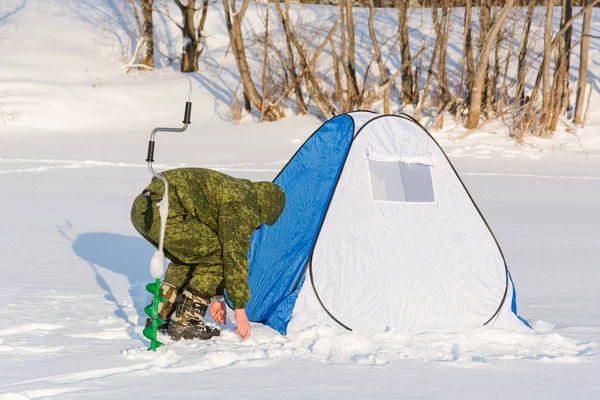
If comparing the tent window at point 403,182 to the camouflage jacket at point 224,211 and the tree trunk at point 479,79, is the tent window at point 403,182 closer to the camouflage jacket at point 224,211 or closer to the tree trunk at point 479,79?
the camouflage jacket at point 224,211

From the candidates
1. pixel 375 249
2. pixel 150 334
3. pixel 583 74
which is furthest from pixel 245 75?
pixel 150 334

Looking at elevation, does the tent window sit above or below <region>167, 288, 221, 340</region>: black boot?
above

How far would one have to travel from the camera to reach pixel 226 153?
14547 millimetres

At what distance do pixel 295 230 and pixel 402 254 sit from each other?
2.16 ft

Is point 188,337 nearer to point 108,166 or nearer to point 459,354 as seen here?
point 459,354

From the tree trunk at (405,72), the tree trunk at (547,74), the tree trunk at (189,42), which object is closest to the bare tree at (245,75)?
the tree trunk at (405,72)

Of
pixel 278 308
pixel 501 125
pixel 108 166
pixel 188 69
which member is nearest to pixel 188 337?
pixel 278 308

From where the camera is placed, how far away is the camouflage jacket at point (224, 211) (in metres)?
4.16

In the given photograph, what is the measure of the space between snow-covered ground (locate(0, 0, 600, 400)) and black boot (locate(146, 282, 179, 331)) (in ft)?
0.51

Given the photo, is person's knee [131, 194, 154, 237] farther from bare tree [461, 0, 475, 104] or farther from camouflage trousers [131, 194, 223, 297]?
bare tree [461, 0, 475, 104]

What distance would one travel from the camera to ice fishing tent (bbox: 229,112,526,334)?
184 inches

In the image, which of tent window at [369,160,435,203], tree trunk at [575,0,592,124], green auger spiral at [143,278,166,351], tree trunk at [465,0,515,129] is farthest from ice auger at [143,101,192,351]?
tree trunk at [575,0,592,124]

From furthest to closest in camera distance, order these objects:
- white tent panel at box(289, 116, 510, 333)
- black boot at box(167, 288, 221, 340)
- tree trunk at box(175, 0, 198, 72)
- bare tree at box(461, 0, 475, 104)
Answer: tree trunk at box(175, 0, 198, 72), bare tree at box(461, 0, 475, 104), white tent panel at box(289, 116, 510, 333), black boot at box(167, 288, 221, 340)

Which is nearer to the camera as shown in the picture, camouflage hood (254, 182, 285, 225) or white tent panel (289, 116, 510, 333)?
camouflage hood (254, 182, 285, 225)
